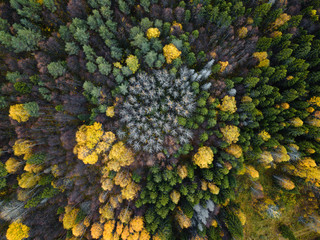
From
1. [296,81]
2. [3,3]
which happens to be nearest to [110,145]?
[3,3]

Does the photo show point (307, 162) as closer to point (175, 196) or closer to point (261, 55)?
point (261, 55)

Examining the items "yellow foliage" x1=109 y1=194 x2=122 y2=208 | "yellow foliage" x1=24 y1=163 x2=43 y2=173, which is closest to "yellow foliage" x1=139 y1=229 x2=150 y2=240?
"yellow foliage" x1=109 y1=194 x2=122 y2=208

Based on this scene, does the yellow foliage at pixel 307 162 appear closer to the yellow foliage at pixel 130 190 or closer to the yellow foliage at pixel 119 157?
the yellow foliage at pixel 130 190

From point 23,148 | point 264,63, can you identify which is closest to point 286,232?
point 264,63

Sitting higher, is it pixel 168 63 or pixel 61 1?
pixel 61 1

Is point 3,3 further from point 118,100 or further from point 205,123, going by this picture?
point 205,123

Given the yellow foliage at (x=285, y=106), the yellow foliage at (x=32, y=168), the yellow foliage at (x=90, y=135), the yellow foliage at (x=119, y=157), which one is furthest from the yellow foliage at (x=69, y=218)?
the yellow foliage at (x=285, y=106)

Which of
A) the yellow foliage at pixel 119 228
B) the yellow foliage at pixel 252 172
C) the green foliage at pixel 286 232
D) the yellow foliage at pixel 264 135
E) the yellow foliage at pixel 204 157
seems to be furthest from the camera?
the green foliage at pixel 286 232
